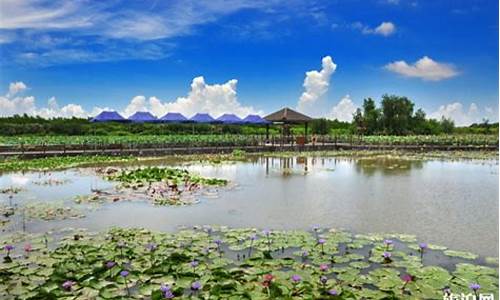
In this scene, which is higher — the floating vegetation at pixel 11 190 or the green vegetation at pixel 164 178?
the green vegetation at pixel 164 178

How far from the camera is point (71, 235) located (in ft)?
17.0

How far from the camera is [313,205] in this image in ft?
24.0

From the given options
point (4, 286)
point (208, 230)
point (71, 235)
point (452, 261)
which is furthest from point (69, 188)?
point (452, 261)

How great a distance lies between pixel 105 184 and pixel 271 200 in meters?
4.35

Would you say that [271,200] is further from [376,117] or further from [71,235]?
[376,117]

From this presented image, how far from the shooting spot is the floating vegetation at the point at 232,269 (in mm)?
3248

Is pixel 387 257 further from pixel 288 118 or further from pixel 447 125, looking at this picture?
pixel 447 125

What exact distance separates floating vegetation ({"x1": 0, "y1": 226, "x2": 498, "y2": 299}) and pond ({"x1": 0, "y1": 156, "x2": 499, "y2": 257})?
2.53 feet

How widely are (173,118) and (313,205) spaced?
16.3 m

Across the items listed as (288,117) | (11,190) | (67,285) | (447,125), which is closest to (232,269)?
(67,285)

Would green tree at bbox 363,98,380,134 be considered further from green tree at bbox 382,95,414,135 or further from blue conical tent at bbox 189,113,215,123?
blue conical tent at bbox 189,113,215,123

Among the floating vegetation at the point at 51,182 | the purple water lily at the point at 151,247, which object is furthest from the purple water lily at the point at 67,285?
the floating vegetation at the point at 51,182

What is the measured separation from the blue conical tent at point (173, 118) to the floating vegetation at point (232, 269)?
1721 cm

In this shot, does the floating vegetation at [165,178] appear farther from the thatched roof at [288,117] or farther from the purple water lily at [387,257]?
the thatched roof at [288,117]
